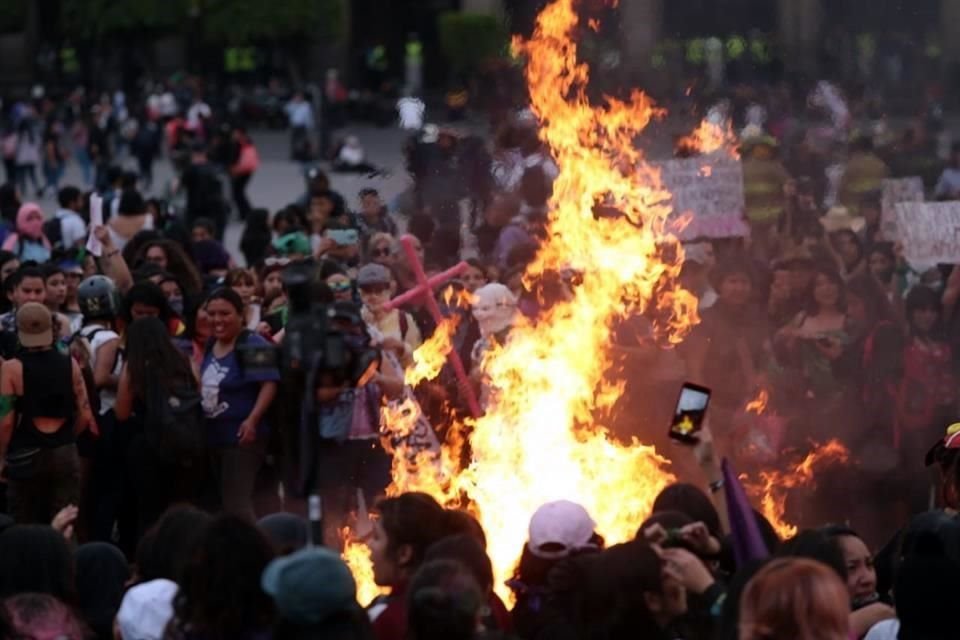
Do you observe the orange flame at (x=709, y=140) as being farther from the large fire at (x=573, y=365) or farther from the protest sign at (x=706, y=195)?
the large fire at (x=573, y=365)

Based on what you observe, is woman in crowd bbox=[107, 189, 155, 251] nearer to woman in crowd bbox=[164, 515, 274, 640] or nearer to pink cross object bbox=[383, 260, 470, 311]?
pink cross object bbox=[383, 260, 470, 311]

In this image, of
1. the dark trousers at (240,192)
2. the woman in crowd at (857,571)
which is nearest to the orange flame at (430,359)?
the woman in crowd at (857,571)

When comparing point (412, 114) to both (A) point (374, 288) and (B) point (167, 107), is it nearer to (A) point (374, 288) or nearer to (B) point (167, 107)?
(A) point (374, 288)

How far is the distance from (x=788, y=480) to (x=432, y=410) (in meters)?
1.66

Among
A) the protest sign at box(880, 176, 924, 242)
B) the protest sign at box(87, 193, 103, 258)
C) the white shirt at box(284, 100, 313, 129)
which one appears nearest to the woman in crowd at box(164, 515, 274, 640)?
the protest sign at box(87, 193, 103, 258)

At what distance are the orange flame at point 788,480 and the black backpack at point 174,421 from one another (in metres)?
2.51

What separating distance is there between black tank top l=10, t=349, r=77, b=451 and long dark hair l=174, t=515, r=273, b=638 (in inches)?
136

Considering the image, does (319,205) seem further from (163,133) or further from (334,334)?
(163,133)

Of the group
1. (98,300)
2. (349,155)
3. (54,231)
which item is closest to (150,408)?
(98,300)

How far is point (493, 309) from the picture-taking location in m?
9.77

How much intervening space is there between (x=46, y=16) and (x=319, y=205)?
1369 inches

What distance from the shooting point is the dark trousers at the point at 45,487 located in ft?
29.7

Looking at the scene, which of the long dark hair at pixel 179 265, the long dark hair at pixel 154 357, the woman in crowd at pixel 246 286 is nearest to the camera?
the long dark hair at pixel 154 357

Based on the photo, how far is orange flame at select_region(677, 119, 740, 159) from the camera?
13148mm
